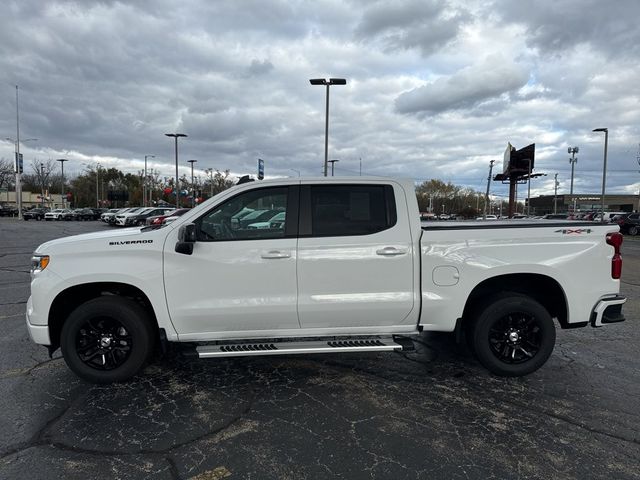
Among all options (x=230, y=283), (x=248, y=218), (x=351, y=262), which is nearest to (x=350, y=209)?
(x=351, y=262)

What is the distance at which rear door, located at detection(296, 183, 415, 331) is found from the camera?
4250mm

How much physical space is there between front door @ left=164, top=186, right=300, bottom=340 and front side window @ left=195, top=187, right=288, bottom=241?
12 millimetres

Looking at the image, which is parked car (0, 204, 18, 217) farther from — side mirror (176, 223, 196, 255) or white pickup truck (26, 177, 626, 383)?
side mirror (176, 223, 196, 255)

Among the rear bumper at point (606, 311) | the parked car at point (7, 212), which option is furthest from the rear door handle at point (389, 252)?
the parked car at point (7, 212)

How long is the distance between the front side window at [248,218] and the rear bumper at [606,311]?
318cm

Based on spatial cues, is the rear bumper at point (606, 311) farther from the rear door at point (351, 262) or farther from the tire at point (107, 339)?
the tire at point (107, 339)

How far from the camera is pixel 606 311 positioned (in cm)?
457

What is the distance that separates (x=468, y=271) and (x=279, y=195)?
1950 mm

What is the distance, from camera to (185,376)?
4.62 meters

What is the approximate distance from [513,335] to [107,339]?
Answer: 3896mm

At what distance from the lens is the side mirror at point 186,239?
4066mm

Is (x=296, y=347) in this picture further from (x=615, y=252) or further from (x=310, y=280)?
(x=615, y=252)

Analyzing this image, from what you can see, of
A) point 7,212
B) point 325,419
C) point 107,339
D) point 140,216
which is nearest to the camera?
point 325,419

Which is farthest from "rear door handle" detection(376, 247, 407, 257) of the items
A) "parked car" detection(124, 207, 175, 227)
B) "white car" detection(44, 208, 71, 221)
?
"white car" detection(44, 208, 71, 221)
